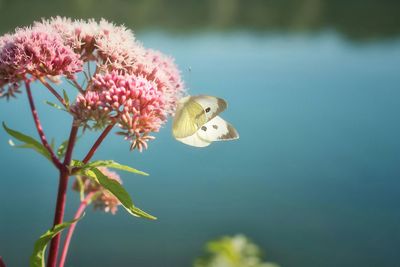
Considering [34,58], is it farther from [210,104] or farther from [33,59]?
[210,104]

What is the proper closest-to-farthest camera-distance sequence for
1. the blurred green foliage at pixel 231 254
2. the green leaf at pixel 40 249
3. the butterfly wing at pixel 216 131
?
the blurred green foliage at pixel 231 254
the green leaf at pixel 40 249
the butterfly wing at pixel 216 131

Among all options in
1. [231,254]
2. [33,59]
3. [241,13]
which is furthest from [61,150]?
[241,13]

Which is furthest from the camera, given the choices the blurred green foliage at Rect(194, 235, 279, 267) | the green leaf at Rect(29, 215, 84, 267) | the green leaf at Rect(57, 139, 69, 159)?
the green leaf at Rect(57, 139, 69, 159)

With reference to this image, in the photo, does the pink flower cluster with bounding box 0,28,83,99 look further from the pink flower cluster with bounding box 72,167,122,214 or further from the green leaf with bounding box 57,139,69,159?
the pink flower cluster with bounding box 72,167,122,214

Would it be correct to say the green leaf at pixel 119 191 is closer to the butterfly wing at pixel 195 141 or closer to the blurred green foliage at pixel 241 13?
the butterfly wing at pixel 195 141

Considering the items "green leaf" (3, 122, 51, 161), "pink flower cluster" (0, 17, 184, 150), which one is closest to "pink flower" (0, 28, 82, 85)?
"pink flower cluster" (0, 17, 184, 150)

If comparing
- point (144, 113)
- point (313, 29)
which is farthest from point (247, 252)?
point (313, 29)

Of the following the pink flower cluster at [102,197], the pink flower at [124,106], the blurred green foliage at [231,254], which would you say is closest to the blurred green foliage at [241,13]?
the pink flower cluster at [102,197]
